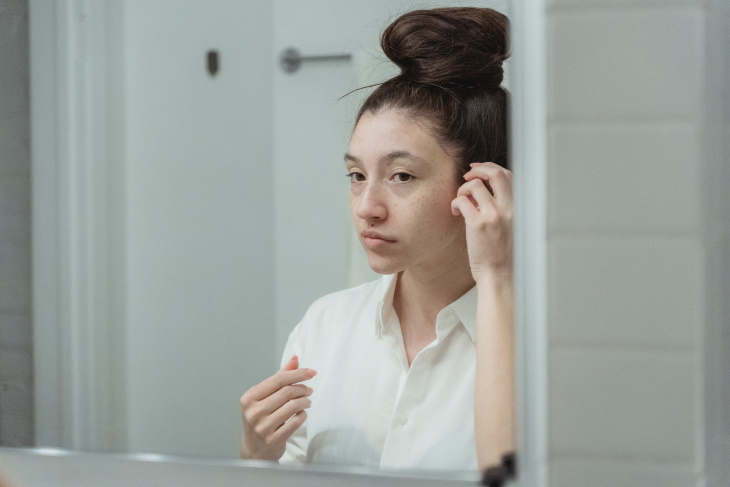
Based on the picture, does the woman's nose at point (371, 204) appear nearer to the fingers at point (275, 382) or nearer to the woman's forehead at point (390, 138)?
the woman's forehead at point (390, 138)

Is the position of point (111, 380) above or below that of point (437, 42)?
below

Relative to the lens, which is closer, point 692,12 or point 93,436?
point 692,12

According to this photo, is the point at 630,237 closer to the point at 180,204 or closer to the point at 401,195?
the point at 401,195

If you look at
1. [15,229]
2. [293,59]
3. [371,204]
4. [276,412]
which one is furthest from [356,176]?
[15,229]

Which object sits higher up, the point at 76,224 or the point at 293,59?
the point at 293,59

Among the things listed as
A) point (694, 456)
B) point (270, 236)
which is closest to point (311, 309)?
point (270, 236)

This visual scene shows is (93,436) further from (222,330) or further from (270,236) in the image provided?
(270,236)

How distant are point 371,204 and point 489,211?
0.36 feet

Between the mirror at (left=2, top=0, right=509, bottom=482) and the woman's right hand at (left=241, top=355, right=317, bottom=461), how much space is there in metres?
0.01

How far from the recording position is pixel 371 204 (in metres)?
0.65

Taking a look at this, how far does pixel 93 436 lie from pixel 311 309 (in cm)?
27

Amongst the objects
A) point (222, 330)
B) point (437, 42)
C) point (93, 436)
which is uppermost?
point (437, 42)

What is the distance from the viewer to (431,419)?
652 mm

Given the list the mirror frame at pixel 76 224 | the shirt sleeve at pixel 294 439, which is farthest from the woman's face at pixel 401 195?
the mirror frame at pixel 76 224
